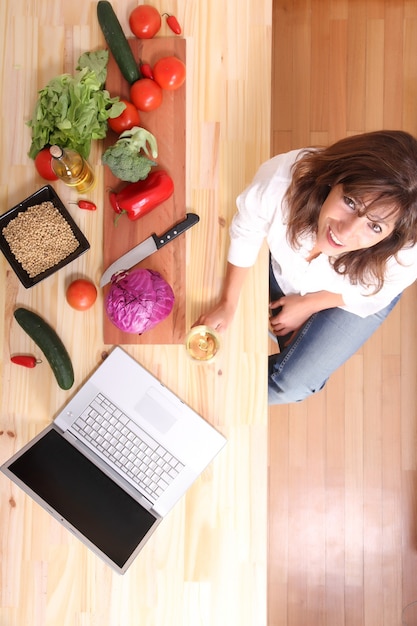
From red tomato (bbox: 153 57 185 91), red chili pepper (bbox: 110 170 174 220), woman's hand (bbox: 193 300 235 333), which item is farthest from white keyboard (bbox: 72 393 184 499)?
red tomato (bbox: 153 57 185 91)

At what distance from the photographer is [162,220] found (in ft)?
3.76

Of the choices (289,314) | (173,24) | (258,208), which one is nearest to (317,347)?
(289,314)

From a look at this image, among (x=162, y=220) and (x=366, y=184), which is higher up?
(x=366, y=184)

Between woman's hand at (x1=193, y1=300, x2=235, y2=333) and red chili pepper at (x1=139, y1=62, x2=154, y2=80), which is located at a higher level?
red chili pepper at (x1=139, y1=62, x2=154, y2=80)

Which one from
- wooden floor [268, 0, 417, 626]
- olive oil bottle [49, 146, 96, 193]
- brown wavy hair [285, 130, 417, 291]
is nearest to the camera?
brown wavy hair [285, 130, 417, 291]

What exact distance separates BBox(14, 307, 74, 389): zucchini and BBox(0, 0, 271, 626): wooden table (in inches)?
1.2

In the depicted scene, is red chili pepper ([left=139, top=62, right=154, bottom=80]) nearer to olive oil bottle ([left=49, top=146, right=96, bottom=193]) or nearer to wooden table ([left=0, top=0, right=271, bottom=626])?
wooden table ([left=0, top=0, right=271, bottom=626])

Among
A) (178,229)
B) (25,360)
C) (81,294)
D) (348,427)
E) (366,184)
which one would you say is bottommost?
(348,427)

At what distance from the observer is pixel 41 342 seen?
1122 mm

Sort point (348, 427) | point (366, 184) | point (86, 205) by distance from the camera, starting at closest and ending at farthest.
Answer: point (366, 184)
point (86, 205)
point (348, 427)

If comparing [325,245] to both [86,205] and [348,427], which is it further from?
[348,427]

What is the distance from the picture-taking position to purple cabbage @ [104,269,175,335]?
1.05m

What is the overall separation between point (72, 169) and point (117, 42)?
29 cm

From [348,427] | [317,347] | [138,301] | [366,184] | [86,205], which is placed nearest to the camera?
[366,184]
